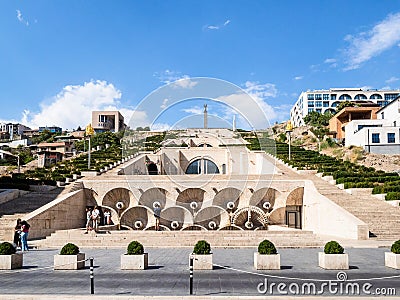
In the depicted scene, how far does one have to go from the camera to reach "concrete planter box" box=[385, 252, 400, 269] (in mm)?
11063

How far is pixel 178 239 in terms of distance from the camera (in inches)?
695

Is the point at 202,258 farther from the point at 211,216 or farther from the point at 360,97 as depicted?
the point at 360,97

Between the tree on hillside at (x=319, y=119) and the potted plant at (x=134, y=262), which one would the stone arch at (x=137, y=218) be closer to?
the potted plant at (x=134, y=262)

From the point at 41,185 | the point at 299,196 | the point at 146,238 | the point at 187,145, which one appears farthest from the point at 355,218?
the point at 187,145

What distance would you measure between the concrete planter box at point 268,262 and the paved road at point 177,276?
0.78 feet

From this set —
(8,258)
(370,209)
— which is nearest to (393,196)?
(370,209)

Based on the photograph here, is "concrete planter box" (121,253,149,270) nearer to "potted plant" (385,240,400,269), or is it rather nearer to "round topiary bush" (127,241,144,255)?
"round topiary bush" (127,241,144,255)

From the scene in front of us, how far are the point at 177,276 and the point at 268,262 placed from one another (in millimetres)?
2634

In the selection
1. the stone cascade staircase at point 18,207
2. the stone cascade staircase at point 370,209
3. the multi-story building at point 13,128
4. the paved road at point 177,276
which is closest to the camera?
the paved road at point 177,276

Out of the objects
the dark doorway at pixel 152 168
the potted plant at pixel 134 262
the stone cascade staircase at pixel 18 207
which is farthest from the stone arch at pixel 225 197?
the dark doorway at pixel 152 168

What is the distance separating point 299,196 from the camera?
2622 cm

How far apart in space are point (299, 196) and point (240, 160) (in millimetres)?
19409

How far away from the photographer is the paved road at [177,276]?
27.9 ft

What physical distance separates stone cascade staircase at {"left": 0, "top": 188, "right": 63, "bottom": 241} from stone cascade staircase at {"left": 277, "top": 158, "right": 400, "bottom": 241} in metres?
16.8
